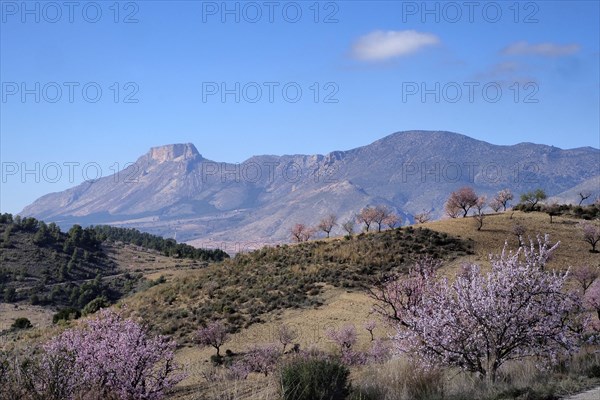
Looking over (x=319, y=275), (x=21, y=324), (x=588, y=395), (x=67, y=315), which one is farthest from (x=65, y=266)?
(x=588, y=395)

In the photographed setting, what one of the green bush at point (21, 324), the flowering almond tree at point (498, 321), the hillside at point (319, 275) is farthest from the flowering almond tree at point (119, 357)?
the green bush at point (21, 324)

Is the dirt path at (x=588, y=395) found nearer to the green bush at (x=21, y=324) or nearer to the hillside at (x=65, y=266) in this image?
the green bush at (x=21, y=324)

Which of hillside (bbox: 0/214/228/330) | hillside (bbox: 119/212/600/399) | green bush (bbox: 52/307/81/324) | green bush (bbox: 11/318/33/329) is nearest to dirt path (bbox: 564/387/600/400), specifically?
hillside (bbox: 119/212/600/399)

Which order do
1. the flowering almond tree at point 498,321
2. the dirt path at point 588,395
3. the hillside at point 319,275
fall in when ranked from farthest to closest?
the hillside at point 319,275 → the flowering almond tree at point 498,321 → the dirt path at point 588,395

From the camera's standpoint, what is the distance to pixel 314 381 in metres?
10.6

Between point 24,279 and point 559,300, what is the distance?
292 feet

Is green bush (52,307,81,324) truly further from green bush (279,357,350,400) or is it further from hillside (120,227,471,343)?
green bush (279,357,350,400)

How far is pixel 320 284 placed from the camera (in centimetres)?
5062

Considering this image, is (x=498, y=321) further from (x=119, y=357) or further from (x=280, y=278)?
(x=280, y=278)

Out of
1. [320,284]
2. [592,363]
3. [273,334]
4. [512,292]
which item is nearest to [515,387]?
[512,292]

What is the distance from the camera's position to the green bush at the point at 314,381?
10.5m

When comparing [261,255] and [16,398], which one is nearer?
[16,398]

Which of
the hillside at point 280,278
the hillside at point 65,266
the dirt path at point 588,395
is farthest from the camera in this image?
the hillside at point 65,266

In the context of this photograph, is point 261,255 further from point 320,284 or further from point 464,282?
point 464,282
